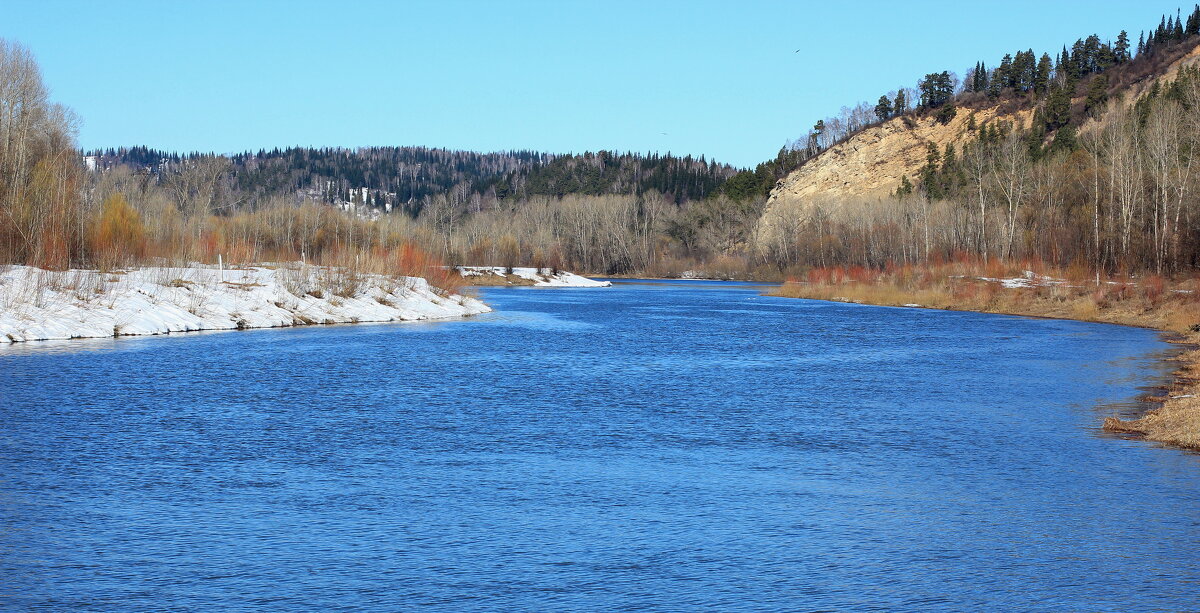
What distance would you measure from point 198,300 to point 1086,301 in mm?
38854

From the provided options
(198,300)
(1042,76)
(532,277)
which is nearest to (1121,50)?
(1042,76)

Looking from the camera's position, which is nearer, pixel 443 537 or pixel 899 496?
pixel 443 537

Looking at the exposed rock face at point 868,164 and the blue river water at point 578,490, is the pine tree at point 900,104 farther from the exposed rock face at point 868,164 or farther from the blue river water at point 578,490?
the blue river water at point 578,490

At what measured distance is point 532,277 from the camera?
11162cm

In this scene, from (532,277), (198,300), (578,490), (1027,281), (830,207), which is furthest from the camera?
(830,207)

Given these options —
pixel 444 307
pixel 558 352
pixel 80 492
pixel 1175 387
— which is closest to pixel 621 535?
pixel 80 492

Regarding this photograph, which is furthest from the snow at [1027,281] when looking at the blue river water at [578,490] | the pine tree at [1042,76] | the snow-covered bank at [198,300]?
the pine tree at [1042,76]

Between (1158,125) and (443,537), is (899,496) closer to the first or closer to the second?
(443,537)

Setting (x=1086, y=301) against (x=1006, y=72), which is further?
(x=1006, y=72)

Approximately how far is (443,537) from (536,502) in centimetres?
165

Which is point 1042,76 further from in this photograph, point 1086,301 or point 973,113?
point 1086,301

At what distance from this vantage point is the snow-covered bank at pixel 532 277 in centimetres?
10981

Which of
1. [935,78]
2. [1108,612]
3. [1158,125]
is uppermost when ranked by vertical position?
[935,78]

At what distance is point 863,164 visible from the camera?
150125 millimetres
